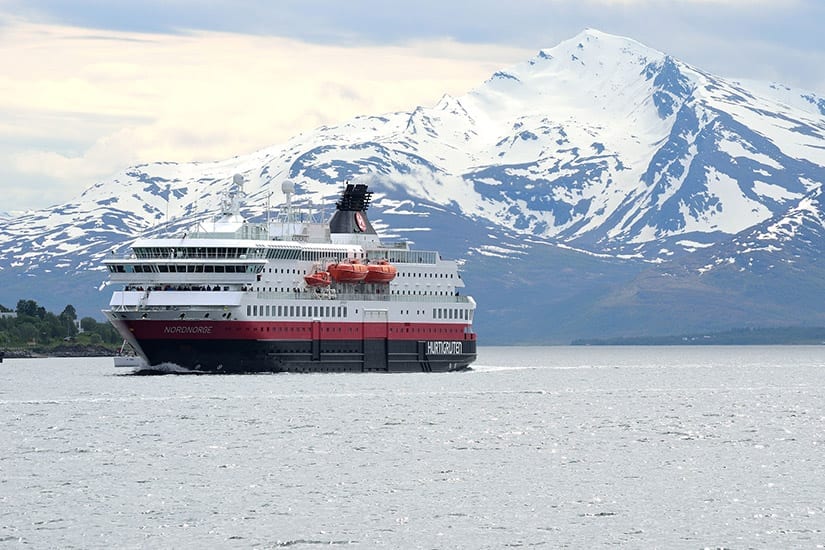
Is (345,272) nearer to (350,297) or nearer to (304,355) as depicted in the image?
(350,297)

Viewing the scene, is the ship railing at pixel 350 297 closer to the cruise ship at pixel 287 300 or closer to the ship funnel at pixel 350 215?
the cruise ship at pixel 287 300

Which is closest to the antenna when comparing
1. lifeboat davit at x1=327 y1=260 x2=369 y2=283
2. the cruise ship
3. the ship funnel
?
the cruise ship

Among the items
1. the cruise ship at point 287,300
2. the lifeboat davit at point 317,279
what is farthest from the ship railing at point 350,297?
the lifeboat davit at point 317,279

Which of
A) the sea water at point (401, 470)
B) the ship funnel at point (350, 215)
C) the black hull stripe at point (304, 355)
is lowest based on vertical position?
the sea water at point (401, 470)

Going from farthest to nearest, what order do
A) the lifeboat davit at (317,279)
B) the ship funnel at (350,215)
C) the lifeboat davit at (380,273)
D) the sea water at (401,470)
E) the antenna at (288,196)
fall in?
the ship funnel at (350,215) < the antenna at (288,196) < the lifeboat davit at (380,273) < the lifeboat davit at (317,279) < the sea water at (401,470)

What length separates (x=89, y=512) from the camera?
198ft

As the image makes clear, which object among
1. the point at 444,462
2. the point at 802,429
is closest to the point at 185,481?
the point at 444,462

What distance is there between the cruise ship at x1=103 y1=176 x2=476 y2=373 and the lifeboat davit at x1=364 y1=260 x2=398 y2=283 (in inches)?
5.8

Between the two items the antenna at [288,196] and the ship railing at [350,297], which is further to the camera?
the antenna at [288,196]

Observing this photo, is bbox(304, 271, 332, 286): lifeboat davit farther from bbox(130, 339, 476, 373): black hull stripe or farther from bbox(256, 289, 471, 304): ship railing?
bbox(130, 339, 476, 373): black hull stripe

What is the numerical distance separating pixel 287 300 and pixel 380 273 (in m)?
11.1

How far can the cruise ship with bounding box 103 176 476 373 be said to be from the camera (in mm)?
127000

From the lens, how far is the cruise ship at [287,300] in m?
127

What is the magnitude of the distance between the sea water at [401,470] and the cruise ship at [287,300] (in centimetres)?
570
